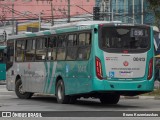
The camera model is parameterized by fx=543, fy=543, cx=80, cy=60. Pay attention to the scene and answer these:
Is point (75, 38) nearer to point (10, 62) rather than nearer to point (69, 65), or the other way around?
point (69, 65)

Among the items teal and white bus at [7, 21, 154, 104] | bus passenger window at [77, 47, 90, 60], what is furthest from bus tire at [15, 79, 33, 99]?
bus passenger window at [77, 47, 90, 60]

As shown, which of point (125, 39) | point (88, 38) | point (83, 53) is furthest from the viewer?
point (83, 53)

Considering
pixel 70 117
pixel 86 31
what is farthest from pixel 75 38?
pixel 70 117

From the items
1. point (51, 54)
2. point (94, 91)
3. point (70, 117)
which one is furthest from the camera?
point (51, 54)

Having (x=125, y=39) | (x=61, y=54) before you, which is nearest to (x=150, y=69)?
(x=125, y=39)

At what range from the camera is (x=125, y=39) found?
20359 mm

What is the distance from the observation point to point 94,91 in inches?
788

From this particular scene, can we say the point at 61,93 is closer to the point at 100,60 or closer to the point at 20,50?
the point at 100,60

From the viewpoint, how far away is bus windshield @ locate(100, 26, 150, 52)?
2016cm

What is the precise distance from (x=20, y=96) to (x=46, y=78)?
3243mm

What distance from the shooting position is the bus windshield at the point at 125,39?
2016cm

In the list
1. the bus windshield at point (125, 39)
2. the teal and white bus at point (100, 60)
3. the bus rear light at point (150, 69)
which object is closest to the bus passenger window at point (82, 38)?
the teal and white bus at point (100, 60)

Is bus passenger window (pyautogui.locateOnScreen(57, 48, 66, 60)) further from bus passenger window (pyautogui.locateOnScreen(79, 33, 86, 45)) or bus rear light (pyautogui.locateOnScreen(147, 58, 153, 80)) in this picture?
bus rear light (pyautogui.locateOnScreen(147, 58, 153, 80))

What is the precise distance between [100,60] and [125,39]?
1282 mm
